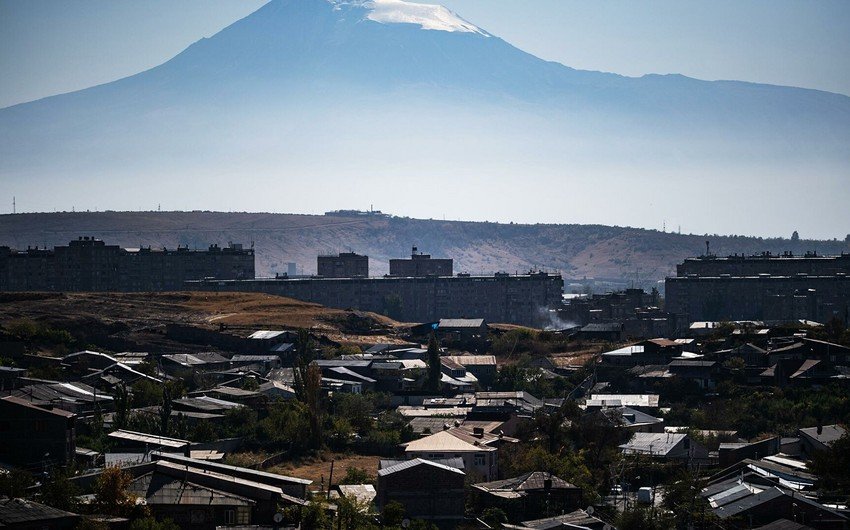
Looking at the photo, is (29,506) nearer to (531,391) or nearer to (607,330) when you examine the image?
(531,391)

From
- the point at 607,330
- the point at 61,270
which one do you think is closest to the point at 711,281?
the point at 607,330

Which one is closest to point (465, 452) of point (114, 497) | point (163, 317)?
point (114, 497)

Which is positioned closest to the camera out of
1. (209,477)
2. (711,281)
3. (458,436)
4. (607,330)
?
(209,477)

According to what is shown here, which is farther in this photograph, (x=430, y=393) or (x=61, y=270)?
(x=61, y=270)

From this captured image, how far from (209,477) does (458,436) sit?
1706cm

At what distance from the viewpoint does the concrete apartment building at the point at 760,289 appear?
132 metres

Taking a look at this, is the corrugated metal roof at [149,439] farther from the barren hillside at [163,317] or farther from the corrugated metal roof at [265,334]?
the corrugated metal roof at [265,334]

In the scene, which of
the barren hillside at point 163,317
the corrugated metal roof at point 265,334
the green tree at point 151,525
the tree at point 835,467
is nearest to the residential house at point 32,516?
the green tree at point 151,525

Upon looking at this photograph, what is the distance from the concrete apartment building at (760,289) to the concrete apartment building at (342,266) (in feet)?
114

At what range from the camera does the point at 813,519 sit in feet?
124

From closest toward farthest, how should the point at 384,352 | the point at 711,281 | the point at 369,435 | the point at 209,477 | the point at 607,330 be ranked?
the point at 209,477
the point at 369,435
the point at 384,352
the point at 607,330
the point at 711,281

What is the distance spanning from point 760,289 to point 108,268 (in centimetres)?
6112

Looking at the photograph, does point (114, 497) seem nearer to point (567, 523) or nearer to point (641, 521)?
point (567, 523)

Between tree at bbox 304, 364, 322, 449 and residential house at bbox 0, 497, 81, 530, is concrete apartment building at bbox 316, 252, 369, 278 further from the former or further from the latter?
residential house at bbox 0, 497, 81, 530
